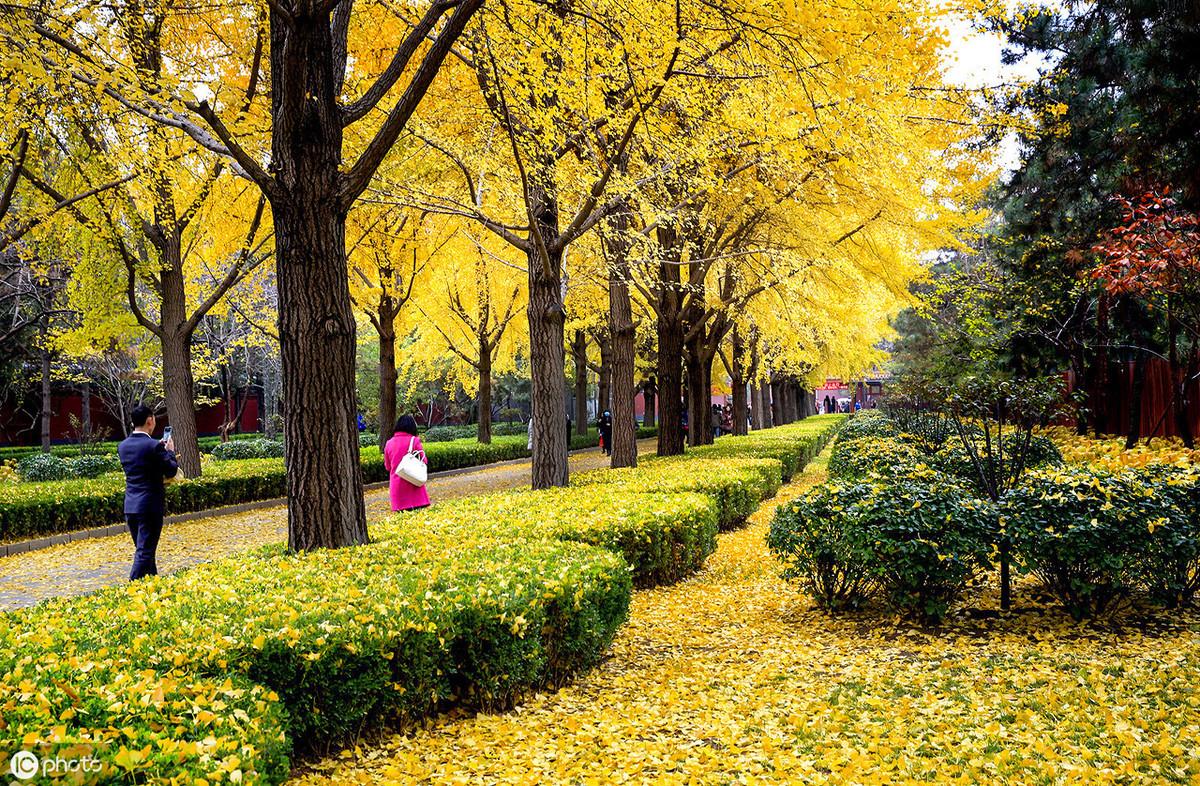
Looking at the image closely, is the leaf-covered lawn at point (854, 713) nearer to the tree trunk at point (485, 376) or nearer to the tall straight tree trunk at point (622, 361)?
the tall straight tree trunk at point (622, 361)

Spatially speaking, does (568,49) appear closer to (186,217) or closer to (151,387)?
(186,217)

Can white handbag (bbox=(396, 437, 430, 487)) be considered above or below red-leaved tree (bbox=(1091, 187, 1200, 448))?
below

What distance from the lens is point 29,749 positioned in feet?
6.96

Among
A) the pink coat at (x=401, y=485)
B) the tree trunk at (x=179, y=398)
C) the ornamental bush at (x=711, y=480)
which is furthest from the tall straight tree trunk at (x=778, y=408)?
the pink coat at (x=401, y=485)

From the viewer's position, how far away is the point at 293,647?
3.27 metres

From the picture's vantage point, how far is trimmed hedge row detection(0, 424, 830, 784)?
2430 mm

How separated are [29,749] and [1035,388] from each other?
31.7 ft

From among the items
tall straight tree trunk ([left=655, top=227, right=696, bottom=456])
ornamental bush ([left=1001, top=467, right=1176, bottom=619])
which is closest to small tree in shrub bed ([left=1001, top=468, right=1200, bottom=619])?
ornamental bush ([left=1001, top=467, right=1176, bottom=619])

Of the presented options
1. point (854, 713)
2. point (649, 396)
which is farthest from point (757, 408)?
point (854, 713)

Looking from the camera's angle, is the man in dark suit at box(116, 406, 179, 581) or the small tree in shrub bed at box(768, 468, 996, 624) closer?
the small tree in shrub bed at box(768, 468, 996, 624)

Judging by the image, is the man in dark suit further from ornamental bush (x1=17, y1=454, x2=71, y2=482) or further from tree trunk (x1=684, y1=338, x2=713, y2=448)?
ornamental bush (x1=17, y1=454, x2=71, y2=482)

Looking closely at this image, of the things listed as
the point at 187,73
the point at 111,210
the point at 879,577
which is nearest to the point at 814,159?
the point at 879,577

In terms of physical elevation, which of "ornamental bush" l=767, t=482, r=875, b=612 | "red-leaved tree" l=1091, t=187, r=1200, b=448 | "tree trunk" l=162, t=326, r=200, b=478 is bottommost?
"ornamental bush" l=767, t=482, r=875, b=612

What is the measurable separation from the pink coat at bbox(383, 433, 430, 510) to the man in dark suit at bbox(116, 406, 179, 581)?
86.0 inches
